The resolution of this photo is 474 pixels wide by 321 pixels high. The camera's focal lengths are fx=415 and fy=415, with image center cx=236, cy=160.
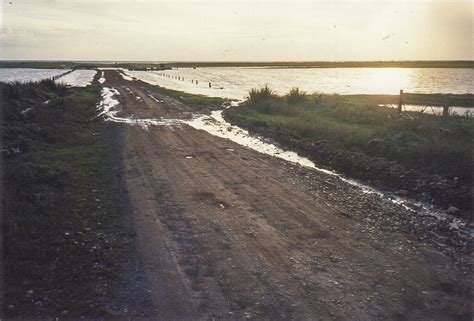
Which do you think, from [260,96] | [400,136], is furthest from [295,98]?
[400,136]

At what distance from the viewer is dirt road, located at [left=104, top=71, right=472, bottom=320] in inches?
221

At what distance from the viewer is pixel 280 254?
7.25 m

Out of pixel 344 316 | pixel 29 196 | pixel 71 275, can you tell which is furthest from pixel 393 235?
pixel 29 196

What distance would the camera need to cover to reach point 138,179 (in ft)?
39.4

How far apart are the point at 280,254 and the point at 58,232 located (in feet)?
13.8

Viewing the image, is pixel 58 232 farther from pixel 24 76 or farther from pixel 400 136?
pixel 24 76

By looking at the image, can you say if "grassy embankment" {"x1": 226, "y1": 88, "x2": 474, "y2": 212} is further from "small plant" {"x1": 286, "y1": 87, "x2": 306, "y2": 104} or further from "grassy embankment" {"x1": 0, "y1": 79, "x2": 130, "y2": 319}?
"small plant" {"x1": 286, "y1": 87, "x2": 306, "y2": 104}

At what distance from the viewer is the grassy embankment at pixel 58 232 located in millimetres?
5812

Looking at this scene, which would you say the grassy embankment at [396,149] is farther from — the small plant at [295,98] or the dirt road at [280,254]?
the small plant at [295,98]

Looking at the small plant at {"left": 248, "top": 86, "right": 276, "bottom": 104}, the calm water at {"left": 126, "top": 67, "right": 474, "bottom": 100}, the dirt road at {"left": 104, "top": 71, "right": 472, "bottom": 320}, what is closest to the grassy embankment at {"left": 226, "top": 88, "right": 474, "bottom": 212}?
the dirt road at {"left": 104, "top": 71, "right": 472, "bottom": 320}

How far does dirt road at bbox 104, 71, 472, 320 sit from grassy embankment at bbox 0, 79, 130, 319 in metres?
0.66

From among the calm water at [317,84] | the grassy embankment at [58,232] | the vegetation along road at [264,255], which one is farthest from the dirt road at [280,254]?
the calm water at [317,84]

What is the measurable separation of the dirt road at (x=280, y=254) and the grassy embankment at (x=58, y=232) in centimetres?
66

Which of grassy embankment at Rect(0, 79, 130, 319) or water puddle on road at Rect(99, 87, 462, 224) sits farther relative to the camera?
water puddle on road at Rect(99, 87, 462, 224)
